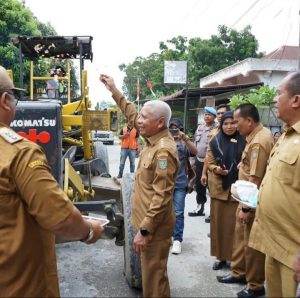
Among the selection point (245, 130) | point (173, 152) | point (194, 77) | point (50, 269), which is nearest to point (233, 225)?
point (245, 130)

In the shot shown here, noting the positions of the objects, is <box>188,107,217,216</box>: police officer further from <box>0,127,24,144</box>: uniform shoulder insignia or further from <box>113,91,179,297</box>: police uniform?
<box>0,127,24,144</box>: uniform shoulder insignia

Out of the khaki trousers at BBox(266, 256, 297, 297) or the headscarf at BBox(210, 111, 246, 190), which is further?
the headscarf at BBox(210, 111, 246, 190)

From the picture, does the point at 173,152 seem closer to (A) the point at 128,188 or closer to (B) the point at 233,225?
(A) the point at 128,188

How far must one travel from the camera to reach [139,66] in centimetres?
4697

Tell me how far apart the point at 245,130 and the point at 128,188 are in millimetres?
1219

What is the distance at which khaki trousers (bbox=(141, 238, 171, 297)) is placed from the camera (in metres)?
2.83

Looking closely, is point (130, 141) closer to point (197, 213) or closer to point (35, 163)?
point (197, 213)

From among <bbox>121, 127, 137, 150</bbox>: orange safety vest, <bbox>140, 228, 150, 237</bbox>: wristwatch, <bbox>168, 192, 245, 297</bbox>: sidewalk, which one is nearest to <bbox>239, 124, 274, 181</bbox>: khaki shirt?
<bbox>168, 192, 245, 297</bbox>: sidewalk

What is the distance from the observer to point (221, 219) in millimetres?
4184

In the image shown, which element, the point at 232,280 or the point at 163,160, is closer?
the point at 163,160

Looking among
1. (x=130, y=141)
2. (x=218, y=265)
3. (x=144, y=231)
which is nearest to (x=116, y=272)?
(x=218, y=265)

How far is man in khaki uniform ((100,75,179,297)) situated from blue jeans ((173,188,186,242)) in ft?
5.76

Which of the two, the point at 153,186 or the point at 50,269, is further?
the point at 153,186

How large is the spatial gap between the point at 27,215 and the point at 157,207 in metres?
1.19
